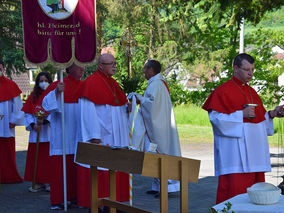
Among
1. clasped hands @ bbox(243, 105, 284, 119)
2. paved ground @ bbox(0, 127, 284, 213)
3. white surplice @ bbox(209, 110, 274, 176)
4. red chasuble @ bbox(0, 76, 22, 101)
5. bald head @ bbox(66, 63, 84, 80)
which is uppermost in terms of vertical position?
bald head @ bbox(66, 63, 84, 80)

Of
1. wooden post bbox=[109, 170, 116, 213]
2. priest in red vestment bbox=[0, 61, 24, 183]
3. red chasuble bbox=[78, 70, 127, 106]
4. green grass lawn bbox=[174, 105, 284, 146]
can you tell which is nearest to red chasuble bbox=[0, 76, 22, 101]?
priest in red vestment bbox=[0, 61, 24, 183]

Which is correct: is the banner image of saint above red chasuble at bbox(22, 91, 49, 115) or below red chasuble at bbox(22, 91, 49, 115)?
above

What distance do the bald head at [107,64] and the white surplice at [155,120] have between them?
1.34 m

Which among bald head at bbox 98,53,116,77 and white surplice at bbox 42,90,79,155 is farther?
white surplice at bbox 42,90,79,155

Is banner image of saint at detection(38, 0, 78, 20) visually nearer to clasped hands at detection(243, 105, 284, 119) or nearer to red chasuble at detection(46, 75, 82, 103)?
red chasuble at detection(46, 75, 82, 103)

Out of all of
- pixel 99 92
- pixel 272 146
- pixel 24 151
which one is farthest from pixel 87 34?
pixel 272 146

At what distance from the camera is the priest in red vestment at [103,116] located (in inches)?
279

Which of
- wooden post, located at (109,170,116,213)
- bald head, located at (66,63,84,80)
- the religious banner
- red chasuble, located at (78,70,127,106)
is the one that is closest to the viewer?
wooden post, located at (109,170,116,213)

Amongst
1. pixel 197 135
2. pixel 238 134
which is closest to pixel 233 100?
pixel 238 134

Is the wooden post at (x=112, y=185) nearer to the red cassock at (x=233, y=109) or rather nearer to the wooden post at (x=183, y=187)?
the wooden post at (x=183, y=187)

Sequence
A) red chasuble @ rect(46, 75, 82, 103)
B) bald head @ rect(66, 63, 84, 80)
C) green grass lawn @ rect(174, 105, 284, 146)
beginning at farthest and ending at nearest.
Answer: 1. green grass lawn @ rect(174, 105, 284, 146)
2. bald head @ rect(66, 63, 84, 80)
3. red chasuble @ rect(46, 75, 82, 103)

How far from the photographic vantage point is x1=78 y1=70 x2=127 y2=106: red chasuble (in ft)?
23.4

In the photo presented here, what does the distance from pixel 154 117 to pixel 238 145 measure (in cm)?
240

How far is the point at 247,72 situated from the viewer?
6.39 m
